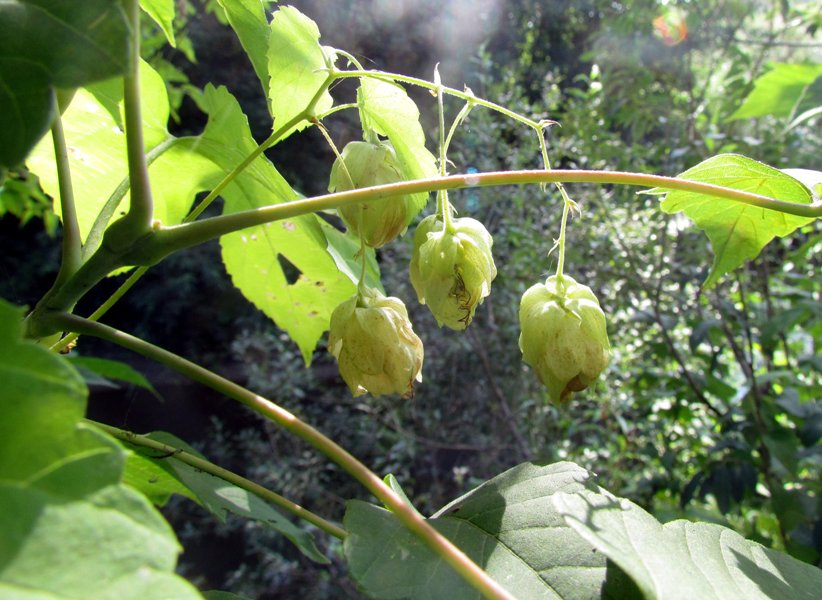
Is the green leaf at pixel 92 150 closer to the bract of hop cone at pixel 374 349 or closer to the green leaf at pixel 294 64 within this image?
the green leaf at pixel 294 64

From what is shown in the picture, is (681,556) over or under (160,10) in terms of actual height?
under

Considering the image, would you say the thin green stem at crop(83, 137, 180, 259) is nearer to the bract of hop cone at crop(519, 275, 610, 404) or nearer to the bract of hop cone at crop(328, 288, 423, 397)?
the bract of hop cone at crop(328, 288, 423, 397)

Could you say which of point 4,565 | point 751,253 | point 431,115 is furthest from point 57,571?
point 431,115

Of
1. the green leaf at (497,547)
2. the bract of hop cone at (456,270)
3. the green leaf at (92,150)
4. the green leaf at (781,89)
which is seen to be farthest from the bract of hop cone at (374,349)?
the green leaf at (781,89)

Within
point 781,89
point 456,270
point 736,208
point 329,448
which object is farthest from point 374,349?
point 781,89

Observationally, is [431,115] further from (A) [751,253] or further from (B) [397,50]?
(A) [751,253]

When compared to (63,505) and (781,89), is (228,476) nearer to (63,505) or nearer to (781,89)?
(63,505)
